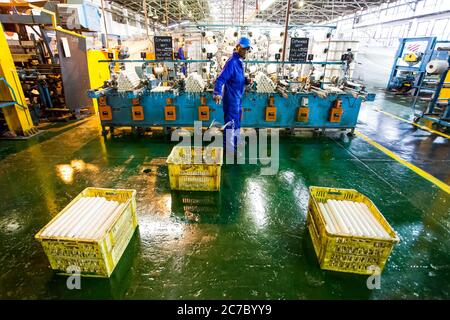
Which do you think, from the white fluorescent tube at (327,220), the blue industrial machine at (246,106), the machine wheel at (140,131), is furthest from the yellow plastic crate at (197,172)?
the machine wheel at (140,131)

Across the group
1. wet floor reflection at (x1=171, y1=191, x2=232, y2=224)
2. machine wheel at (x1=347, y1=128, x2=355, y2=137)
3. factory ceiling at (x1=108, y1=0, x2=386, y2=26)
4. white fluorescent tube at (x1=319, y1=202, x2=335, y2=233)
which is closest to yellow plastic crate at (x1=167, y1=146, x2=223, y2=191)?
wet floor reflection at (x1=171, y1=191, x2=232, y2=224)

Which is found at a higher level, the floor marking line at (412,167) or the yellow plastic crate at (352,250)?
the yellow plastic crate at (352,250)

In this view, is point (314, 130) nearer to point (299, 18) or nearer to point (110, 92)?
point (110, 92)

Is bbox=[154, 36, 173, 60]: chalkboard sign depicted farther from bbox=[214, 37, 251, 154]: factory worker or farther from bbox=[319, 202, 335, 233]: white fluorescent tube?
bbox=[319, 202, 335, 233]: white fluorescent tube

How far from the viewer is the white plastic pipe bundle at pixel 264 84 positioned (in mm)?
5254

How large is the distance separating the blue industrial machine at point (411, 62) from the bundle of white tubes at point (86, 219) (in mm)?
10951

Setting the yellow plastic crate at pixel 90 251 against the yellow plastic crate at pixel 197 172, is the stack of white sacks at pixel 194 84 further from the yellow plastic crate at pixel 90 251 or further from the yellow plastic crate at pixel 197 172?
the yellow plastic crate at pixel 90 251

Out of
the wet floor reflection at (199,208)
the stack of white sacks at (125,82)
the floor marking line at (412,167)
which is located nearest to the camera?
the wet floor reflection at (199,208)

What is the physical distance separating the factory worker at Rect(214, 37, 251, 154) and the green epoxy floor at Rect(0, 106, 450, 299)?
64 centimetres

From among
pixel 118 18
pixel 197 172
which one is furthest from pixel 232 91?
pixel 118 18

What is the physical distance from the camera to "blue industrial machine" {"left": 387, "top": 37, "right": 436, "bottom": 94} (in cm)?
988

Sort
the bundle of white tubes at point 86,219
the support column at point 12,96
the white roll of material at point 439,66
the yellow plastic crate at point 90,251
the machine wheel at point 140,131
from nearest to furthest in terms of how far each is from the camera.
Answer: the yellow plastic crate at point 90,251 → the bundle of white tubes at point 86,219 → the support column at point 12,96 → the machine wheel at point 140,131 → the white roll of material at point 439,66

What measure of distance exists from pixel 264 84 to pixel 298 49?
38.8 inches
